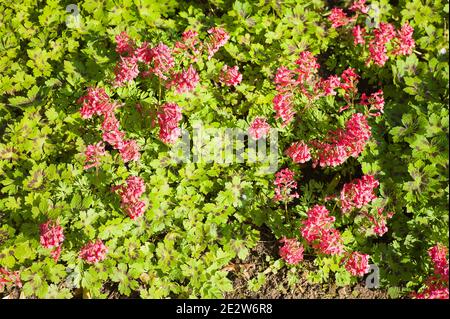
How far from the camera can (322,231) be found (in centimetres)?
359

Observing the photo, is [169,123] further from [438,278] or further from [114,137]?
[438,278]

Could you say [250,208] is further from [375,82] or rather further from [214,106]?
[375,82]

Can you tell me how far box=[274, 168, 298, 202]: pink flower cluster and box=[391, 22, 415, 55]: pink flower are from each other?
1541mm

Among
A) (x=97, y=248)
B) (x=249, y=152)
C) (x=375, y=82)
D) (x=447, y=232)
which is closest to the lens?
(x=97, y=248)

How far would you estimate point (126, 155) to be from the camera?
3.62 meters

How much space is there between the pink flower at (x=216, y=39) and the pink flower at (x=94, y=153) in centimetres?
126

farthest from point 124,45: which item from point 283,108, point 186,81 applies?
point 283,108

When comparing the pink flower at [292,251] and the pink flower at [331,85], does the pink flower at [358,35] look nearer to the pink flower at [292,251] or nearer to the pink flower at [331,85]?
the pink flower at [331,85]

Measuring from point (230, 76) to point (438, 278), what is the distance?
7.86 ft

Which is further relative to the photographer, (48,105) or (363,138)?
(48,105)

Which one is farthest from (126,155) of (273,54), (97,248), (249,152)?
(273,54)

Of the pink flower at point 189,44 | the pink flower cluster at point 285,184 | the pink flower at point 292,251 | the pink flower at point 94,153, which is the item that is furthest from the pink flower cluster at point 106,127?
the pink flower at point 292,251

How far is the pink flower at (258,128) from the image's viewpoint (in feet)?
12.3
